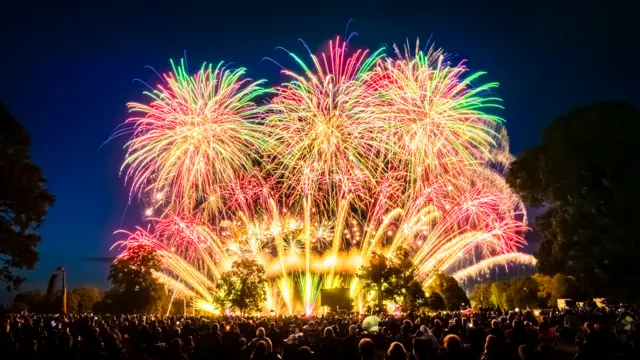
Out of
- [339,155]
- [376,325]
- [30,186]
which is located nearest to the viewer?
[376,325]

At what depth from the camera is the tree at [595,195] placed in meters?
34.7

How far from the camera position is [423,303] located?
49438mm

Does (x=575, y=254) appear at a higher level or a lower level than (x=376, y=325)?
higher

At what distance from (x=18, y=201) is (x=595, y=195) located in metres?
36.1

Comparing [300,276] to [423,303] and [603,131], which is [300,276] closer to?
[423,303]

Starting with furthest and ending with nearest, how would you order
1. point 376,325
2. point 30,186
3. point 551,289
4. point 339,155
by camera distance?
point 551,289 → point 339,155 → point 30,186 → point 376,325

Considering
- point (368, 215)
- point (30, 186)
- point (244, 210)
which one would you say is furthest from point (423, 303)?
point (30, 186)

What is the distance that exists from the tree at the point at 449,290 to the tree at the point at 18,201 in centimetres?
3333

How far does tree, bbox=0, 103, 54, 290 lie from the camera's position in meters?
31.9

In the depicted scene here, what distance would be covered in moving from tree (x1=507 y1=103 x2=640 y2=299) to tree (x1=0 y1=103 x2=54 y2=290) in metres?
34.1

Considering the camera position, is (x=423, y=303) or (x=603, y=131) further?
(x=423, y=303)

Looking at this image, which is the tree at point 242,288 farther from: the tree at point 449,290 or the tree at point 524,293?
the tree at point 524,293

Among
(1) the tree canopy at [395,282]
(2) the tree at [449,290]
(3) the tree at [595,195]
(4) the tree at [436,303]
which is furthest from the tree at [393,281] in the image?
(3) the tree at [595,195]

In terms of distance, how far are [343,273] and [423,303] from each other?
13652 mm
